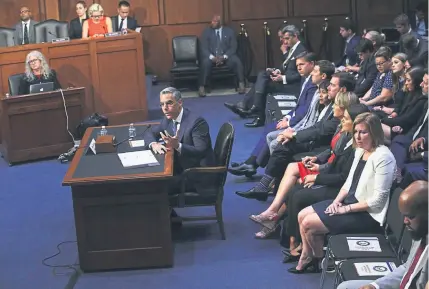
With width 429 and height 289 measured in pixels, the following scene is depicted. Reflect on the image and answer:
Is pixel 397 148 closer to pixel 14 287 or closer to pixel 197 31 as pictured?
pixel 14 287

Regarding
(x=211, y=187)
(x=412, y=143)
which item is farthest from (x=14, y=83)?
(x=412, y=143)

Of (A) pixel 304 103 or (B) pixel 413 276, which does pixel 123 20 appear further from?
(B) pixel 413 276

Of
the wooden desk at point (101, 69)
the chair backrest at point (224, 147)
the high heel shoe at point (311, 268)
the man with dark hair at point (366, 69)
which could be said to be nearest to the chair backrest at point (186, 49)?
the wooden desk at point (101, 69)

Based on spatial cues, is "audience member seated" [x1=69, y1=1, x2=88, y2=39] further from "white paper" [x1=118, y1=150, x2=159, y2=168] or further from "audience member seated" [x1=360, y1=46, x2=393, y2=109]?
"white paper" [x1=118, y1=150, x2=159, y2=168]

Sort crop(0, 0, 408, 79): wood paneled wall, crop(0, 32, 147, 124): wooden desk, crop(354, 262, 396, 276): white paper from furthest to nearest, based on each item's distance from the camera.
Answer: crop(0, 0, 408, 79): wood paneled wall < crop(0, 32, 147, 124): wooden desk < crop(354, 262, 396, 276): white paper

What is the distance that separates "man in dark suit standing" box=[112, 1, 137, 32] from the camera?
1263cm

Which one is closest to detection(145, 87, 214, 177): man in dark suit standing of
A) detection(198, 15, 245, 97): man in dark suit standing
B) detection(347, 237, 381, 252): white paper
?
detection(347, 237, 381, 252): white paper

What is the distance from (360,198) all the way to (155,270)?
5.64ft

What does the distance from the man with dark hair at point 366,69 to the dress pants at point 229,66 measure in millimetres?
3073

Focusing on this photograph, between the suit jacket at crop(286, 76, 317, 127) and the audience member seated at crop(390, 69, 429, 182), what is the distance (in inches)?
42.2

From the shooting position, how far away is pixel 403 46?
403 inches

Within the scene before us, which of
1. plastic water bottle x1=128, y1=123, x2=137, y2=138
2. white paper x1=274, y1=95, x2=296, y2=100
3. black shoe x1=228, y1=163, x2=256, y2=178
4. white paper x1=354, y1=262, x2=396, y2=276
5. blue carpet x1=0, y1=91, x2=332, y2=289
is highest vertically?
plastic water bottle x1=128, y1=123, x2=137, y2=138

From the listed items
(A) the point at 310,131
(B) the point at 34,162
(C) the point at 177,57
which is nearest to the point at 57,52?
(B) the point at 34,162

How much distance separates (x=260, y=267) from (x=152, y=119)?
5.38 metres
